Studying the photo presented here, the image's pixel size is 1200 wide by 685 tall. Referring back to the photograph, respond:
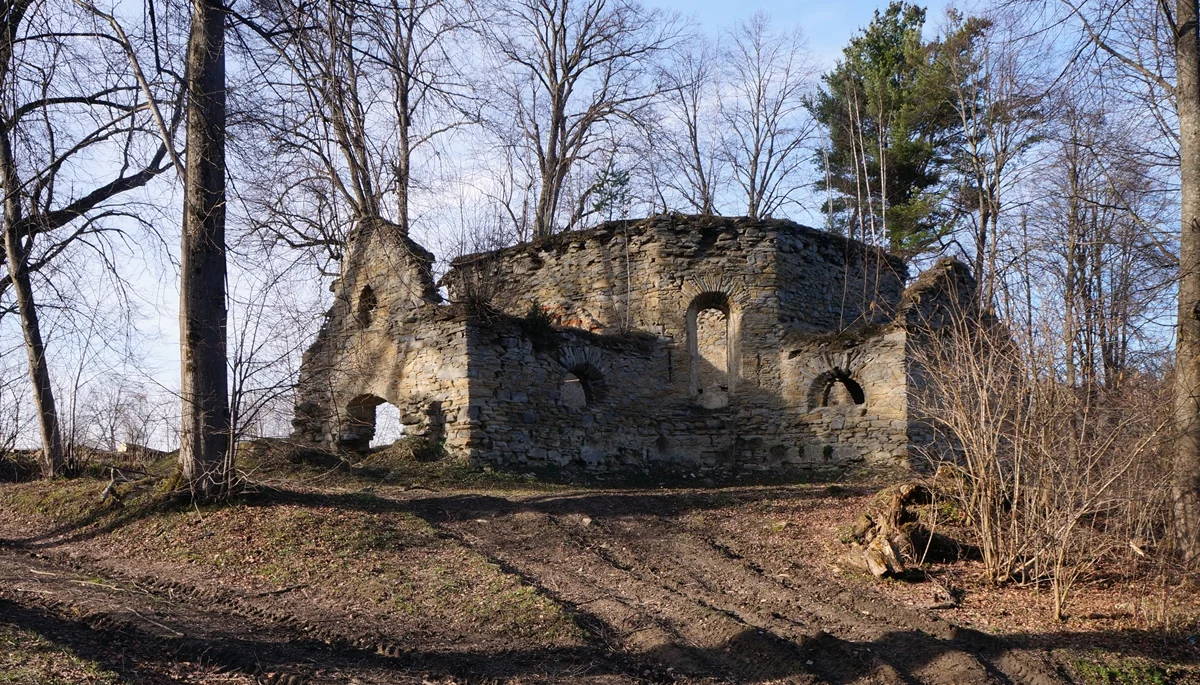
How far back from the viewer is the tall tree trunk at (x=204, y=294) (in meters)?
8.46

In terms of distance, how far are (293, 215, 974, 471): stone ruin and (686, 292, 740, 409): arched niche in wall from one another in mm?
41

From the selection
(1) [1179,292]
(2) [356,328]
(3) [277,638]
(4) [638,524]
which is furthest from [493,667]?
(2) [356,328]

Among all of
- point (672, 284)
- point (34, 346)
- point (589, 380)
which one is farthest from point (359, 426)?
point (672, 284)

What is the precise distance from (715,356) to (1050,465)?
10.3 meters

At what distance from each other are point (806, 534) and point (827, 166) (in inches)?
621

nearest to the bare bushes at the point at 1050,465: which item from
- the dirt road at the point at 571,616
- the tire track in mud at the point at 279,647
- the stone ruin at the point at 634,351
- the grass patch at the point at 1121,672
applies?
the grass patch at the point at 1121,672

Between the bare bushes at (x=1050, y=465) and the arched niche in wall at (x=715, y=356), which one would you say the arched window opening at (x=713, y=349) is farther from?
the bare bushes at (x=1050, y=465)

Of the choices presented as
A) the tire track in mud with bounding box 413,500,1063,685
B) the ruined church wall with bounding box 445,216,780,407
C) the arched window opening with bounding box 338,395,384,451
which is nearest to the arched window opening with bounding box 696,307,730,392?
the ruined church wall with bounding box 445,216,780,407

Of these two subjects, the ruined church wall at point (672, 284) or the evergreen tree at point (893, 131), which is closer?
the ruined church wall at point (672, 284)

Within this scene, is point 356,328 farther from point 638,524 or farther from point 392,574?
point 392,574

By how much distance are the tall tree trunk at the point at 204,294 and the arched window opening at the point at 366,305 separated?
24.1 feet

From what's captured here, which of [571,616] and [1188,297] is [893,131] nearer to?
[1188,297]

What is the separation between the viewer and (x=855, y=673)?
5637mm

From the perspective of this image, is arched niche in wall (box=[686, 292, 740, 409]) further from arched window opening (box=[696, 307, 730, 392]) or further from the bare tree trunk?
the bare tree trunk
